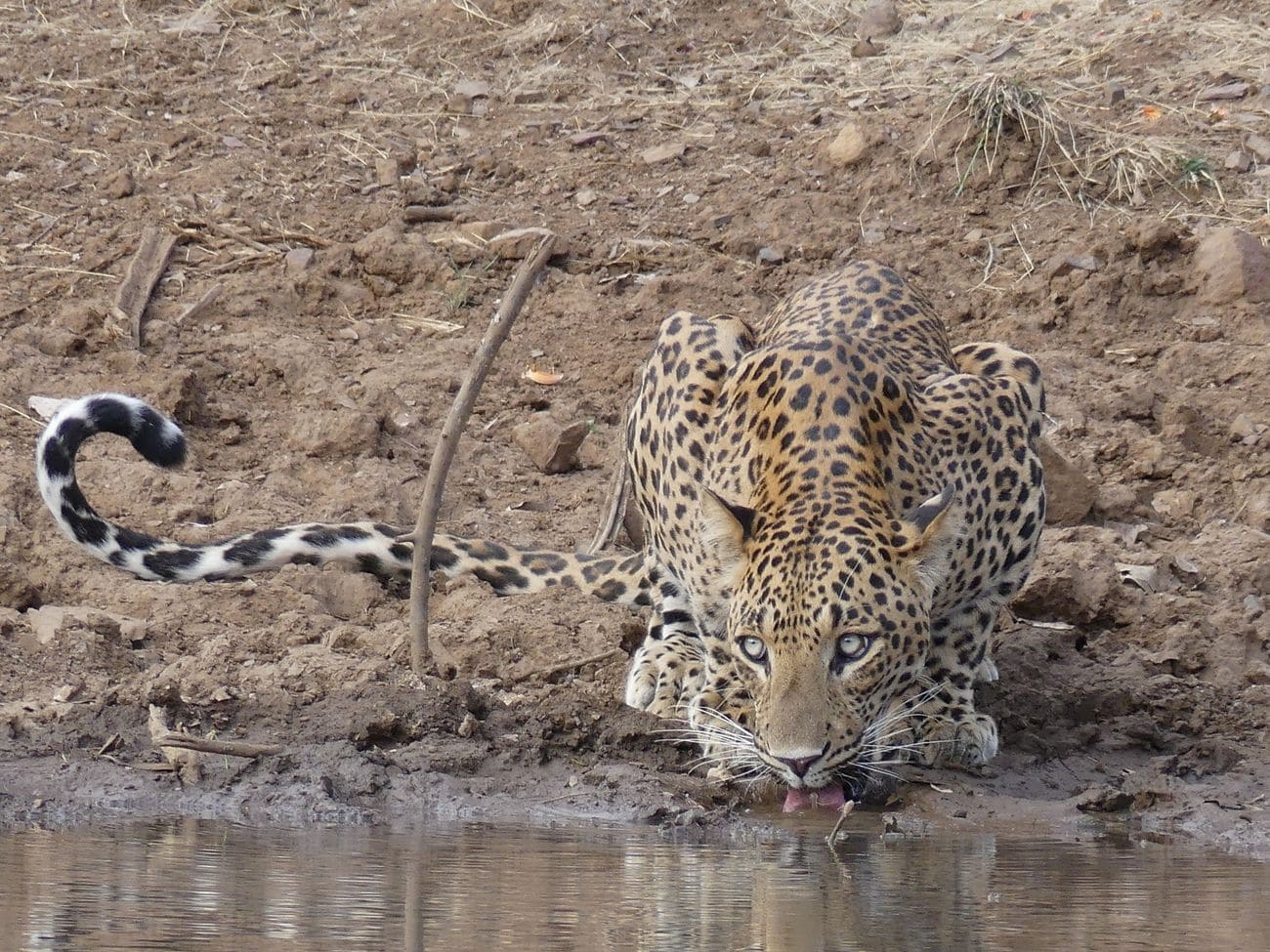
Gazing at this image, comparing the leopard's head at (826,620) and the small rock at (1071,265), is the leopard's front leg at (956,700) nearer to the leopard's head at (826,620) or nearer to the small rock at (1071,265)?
the leopard's head at (826,620)

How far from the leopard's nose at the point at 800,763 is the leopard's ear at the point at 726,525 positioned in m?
0.78

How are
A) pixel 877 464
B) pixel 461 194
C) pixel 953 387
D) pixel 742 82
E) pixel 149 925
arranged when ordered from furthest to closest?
pixel 742 82 → pixel 461 194 → pixel 953 387 → pixel 877 464 → pixel 149 925

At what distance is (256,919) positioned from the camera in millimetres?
4941

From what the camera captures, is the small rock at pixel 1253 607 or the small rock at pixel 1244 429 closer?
the small rock at pixel 1253 607

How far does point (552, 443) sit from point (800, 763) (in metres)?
4.08

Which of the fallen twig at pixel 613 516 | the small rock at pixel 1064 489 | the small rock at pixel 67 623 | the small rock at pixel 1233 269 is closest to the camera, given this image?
the small rock at pixel 67 623

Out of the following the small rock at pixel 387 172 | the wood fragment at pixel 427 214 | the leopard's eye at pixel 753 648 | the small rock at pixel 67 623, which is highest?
the small rock at pixel 387 172

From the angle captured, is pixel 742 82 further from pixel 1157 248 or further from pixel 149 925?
pixel 149 925

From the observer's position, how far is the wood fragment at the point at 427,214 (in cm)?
1237

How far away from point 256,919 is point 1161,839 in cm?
310

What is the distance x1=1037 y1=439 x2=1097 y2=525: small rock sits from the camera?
380 inches

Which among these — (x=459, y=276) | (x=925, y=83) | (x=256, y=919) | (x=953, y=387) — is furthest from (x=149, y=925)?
(x=925, y=83)

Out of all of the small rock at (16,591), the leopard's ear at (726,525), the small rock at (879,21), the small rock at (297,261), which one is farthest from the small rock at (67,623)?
the small rock at (879,21)

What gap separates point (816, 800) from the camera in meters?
6.93
